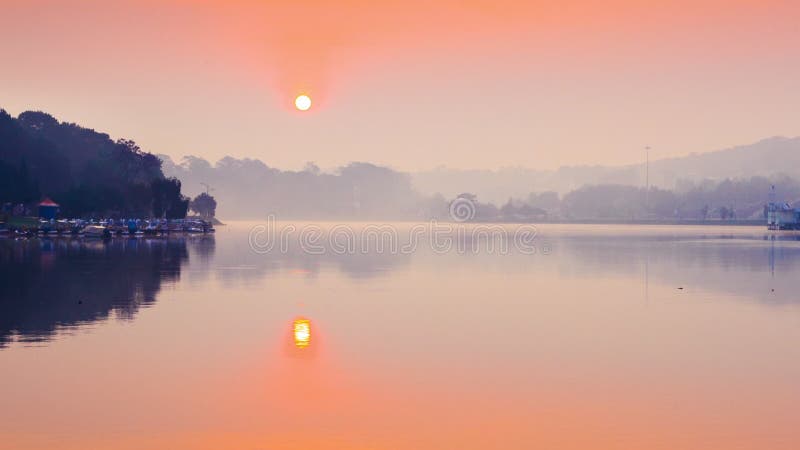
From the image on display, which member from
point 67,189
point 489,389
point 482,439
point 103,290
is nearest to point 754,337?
point 489,389

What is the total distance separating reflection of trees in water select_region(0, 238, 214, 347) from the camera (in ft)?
121

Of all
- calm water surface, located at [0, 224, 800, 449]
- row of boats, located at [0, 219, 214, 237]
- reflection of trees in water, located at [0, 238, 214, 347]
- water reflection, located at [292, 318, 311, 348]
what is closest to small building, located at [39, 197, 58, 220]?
row of boats, located at [0, 219, 214, 237]

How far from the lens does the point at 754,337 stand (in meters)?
34.5

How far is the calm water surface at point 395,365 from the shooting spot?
19.9 m

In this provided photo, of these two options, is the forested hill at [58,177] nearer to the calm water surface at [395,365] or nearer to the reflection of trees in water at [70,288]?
the reflection of trees in water at [70,288]

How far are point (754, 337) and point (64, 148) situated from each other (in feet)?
607

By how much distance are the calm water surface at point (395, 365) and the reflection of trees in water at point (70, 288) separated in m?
0.25

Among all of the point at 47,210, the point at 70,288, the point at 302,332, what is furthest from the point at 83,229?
the point at 302,332

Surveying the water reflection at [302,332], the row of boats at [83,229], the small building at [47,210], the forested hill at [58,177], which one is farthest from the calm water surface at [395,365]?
the small building at [47,210]

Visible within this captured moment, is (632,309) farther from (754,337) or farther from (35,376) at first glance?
(35,376)

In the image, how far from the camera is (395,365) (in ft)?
92.1

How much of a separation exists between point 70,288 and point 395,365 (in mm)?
29162

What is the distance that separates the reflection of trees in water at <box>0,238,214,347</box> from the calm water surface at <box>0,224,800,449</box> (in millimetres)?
246

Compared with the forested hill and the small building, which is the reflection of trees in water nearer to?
the forested hill
